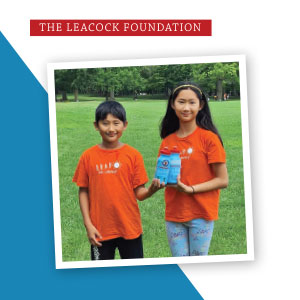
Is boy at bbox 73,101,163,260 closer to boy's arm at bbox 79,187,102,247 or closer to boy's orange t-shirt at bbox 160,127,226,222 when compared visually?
boy's arm at bbox 79,187,102,247

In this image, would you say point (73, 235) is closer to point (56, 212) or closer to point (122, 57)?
point (56, 212)

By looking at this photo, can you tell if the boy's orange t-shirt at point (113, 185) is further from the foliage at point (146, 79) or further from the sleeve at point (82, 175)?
the foliage at point (146, 79)

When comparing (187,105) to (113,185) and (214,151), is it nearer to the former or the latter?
(214,151)

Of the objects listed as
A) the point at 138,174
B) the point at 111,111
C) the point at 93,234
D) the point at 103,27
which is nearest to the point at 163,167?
the point at 138,174

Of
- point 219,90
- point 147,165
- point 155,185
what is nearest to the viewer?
point 155,185

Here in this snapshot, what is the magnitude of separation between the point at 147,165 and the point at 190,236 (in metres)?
0.45

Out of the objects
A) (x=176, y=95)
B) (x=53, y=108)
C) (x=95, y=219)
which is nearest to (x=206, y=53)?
(x=176, y=95)

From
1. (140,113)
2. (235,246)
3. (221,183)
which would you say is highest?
(140,113)

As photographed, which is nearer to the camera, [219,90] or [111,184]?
[111,184]

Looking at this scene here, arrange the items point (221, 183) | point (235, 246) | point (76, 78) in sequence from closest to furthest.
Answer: point (221, 183)
point (76, 78)
point (235, 246)

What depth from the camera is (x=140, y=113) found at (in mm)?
2316

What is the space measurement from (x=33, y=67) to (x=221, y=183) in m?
1.27

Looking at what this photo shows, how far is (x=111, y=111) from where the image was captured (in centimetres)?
218

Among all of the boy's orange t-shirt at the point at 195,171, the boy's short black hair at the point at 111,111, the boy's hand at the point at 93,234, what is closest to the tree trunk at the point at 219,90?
the boy's orange t-shirt at the point at 195,171
